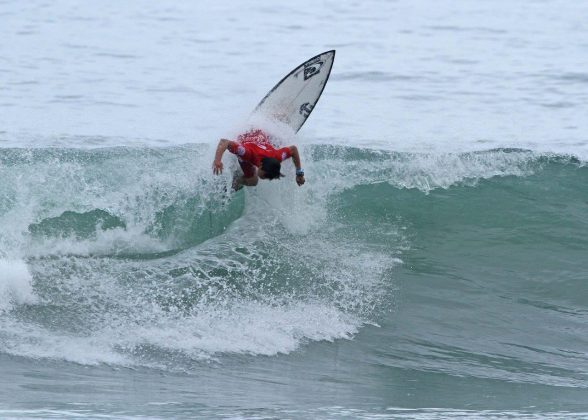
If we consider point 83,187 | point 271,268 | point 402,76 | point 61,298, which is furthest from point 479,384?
point 402,76

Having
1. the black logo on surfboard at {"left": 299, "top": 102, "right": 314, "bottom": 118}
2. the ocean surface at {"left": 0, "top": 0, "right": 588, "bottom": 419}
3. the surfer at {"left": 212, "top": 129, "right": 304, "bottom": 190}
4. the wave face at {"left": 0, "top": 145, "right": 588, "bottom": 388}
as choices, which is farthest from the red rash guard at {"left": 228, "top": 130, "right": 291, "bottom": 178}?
the black logo on surfboard at {"left": 299, "top": 102, "right": 314, "bottom": 118}

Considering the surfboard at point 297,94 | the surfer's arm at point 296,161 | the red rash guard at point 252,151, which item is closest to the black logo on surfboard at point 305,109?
the surfboard at point 297,94

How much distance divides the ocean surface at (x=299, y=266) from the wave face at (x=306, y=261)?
0.03 m

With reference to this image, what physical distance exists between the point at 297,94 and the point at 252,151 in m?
1.72

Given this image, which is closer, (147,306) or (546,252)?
(147,306)

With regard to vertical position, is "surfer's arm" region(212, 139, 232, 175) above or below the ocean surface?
above

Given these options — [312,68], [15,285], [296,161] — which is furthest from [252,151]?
[15,285]

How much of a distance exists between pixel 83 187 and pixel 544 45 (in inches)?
751

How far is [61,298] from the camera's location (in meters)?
10.0

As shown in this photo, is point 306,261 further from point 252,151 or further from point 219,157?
point 219,157

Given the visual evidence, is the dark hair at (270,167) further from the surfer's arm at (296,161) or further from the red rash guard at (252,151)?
the surfer's arm at (296,161)

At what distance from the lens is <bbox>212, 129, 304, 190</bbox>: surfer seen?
10844mm

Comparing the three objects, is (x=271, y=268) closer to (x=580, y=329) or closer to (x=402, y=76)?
(x=580, y=329)

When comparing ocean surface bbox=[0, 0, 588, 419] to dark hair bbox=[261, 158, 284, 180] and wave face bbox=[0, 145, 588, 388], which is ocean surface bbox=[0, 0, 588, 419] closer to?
wave face bbox=[0, 145, 588, 388]
